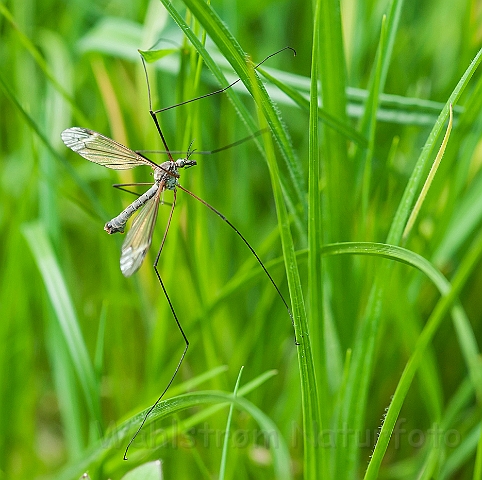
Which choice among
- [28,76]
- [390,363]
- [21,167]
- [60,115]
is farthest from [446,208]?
[28,76]

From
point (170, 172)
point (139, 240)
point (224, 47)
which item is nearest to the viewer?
point (224, 47)

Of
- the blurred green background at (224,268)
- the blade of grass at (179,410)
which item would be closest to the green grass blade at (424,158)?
the blurred green background at (224,268)

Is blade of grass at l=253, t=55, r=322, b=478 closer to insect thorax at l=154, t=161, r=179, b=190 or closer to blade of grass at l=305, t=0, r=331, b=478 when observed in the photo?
blade of grass at l=305, t=0, r=331, b=478

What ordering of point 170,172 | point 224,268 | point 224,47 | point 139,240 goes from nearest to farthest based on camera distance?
point 224,47
point 139,240
point 170,172
point 224,268

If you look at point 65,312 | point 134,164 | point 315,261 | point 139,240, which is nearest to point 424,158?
point 315,261

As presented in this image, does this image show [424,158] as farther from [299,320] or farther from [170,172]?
[170,172]

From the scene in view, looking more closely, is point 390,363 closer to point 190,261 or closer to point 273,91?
point 190,261
